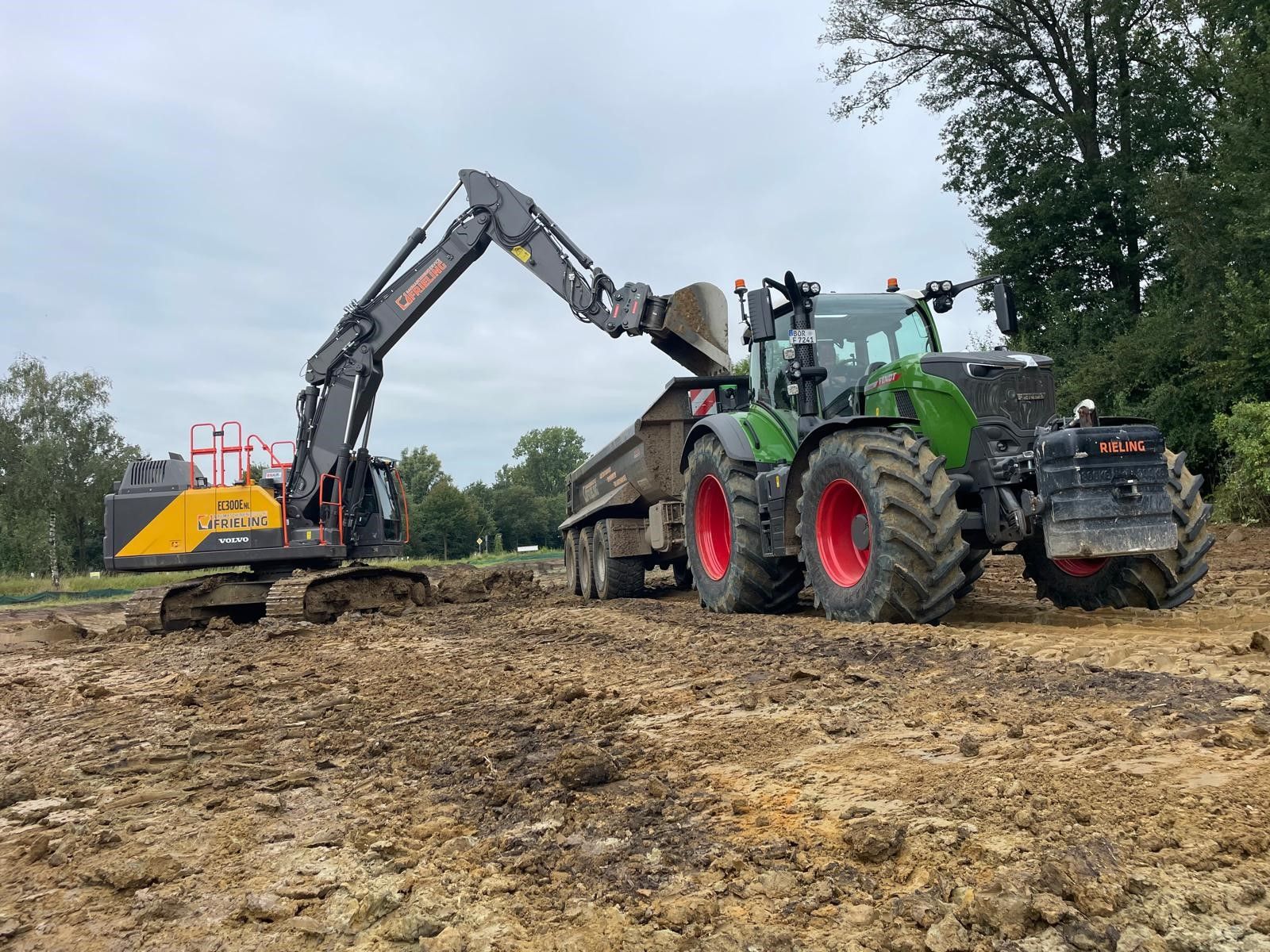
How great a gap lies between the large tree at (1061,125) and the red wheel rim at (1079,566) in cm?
1559

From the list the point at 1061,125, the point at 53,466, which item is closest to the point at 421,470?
the point at 53,466

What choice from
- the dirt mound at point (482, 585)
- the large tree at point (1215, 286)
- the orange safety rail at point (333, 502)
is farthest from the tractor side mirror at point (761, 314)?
the large tree at point (1215, 286)

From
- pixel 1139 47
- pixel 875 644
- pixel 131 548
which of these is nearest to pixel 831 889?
pixel 875 644

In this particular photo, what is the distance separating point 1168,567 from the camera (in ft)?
21.6

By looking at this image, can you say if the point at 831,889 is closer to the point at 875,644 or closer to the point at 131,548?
the point at 875,644

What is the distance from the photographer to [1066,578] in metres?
7.22

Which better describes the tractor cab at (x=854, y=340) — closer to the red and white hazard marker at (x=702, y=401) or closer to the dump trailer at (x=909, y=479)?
the dump trailer at (x=909, y=479)

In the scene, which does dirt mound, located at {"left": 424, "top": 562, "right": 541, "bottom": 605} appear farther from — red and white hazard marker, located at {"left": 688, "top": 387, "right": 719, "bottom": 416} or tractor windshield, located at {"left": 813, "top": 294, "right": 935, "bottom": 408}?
tractor windshield, located at {"left": 813, "top": 294, "right": 935, "bottom": 408}

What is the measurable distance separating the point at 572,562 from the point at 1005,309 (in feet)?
27.7

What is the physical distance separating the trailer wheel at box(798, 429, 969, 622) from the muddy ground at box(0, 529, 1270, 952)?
352 millimetres

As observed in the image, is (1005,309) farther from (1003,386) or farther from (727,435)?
(727,435)

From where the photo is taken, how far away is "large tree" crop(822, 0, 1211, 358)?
21516 mm

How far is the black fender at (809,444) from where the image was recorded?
6.93m

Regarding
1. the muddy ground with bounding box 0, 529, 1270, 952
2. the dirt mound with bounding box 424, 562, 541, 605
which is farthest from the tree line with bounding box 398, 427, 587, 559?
the muddy ground with bounding box 0, 529, 1270, 952
